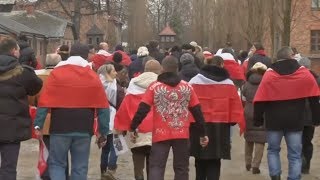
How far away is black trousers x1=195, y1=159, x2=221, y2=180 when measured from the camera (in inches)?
333

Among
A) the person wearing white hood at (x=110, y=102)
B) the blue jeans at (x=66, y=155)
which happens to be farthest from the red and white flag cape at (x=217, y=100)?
the person wearing white hood at (x=110, y=102)

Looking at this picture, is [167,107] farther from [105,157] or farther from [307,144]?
[307,144]

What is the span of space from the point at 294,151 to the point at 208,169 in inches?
48.8

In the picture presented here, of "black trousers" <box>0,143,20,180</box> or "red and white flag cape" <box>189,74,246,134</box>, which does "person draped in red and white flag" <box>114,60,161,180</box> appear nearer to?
"red and white flag cape" <box>189,74,246,134</box>

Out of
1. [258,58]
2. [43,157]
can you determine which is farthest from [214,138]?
[258,58]

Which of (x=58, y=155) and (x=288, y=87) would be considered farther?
(x=288, y=87)

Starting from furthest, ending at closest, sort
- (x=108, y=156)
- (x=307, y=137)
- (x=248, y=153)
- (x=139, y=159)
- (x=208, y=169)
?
(x=248, y=153) < (x=307, y=137) < (x=108, y=156) < (x=139, y=159) < (x=208, y=169)

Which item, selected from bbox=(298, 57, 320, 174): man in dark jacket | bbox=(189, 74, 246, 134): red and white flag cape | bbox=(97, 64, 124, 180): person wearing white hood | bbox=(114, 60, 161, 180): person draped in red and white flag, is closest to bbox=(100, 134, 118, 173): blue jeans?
bbox=(97, 64, 124, 180): person wearing white hood

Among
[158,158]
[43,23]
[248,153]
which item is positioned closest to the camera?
[158,158]

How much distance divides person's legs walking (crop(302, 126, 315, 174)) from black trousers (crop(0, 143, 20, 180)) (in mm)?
4766

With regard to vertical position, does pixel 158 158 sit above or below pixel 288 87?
below

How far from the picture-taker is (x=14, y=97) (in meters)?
7.54

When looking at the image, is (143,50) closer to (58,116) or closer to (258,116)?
(258,116)

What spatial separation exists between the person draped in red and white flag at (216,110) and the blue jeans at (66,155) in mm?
1444
